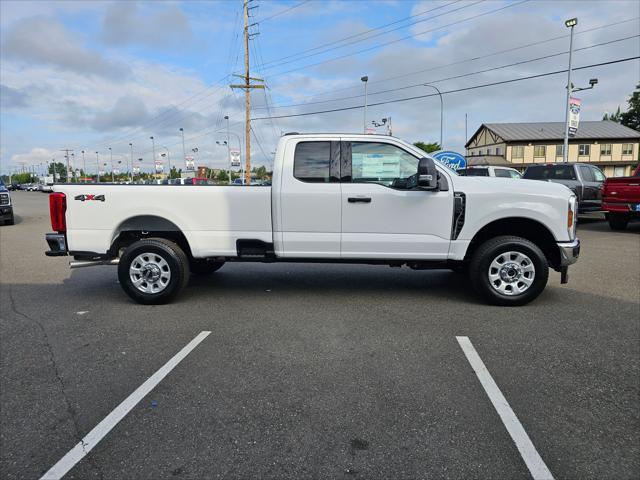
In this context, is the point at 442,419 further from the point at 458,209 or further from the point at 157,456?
the point at 458,209

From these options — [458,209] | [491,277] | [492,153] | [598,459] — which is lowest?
[598,459]

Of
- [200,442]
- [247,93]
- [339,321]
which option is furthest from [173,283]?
[247,93]

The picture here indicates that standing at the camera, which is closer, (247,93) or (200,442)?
(200,442)

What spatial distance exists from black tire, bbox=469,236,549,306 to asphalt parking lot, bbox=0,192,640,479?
0.56 feet

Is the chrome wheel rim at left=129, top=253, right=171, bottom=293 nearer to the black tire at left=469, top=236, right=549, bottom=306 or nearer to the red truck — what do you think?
the black tire at left=469, top=236, right=549, bottom=306

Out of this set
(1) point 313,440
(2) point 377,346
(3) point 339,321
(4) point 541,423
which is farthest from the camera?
(3) point 339,321

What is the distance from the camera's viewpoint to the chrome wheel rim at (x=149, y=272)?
5.88 metres

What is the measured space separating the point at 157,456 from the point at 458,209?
4.26 metres

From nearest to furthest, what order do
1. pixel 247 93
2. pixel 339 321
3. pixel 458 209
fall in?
→ 1. pixel 339 321
2. pixel 458 209
3. pixel 247 93

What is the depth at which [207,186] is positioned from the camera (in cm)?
577

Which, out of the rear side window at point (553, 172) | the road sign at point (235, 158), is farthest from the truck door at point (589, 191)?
the road sign at point (235, 158)

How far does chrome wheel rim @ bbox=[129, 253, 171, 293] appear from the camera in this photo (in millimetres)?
5879

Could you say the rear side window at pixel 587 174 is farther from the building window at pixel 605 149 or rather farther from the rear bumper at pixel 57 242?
the building window at pixel 605 149

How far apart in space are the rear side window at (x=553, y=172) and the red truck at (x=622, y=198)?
2173 millimetres
